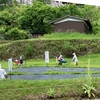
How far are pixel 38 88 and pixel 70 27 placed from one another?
30168 millimetres

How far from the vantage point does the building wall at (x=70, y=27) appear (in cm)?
4009

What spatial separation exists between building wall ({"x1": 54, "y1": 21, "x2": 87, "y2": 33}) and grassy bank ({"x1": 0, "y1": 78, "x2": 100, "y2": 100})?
1147 inches

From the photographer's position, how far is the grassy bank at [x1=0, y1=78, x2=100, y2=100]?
33.5 ft

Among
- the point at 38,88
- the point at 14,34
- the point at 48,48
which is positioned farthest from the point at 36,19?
the point at 38,88

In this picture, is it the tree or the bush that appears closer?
the bush

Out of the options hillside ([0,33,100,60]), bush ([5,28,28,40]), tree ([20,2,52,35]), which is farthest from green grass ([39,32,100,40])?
tree ([20,2,52,35])

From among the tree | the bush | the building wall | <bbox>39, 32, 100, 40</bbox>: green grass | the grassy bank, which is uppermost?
the tree

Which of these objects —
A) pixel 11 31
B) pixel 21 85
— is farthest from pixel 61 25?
pixel 21 85

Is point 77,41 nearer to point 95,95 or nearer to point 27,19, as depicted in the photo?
point 27,19

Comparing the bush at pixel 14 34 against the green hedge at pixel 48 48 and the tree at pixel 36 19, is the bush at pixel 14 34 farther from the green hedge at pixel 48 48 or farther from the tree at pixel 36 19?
the green hedge at pixel 48 48

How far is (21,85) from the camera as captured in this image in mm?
10969

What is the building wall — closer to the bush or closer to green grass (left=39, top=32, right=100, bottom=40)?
green grass (left=39, top=32, right=100, bottom=40)

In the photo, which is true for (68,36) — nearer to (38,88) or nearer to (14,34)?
(14,34)

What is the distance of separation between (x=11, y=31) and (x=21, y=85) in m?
30.4
